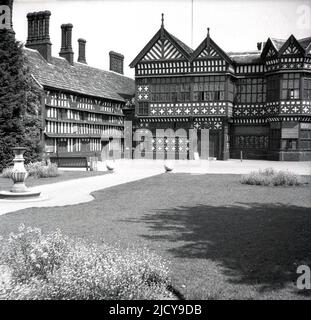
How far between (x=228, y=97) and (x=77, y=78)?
1314 cm

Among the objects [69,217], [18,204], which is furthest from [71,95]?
[69,217]

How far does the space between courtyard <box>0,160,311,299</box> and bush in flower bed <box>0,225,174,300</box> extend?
1.98ft

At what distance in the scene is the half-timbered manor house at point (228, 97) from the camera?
33.5 meters

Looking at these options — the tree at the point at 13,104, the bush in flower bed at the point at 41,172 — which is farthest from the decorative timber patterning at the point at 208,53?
the bush in flower bed at the point at 41,172

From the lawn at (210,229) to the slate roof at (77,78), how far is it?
18.3m

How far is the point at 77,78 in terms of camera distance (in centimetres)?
3697

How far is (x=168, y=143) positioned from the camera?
122 feet

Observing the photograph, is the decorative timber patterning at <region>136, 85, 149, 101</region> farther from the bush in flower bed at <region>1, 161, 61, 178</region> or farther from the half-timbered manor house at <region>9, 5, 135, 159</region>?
the bush in flower bed at <region>1, 161, 61, 178</region>

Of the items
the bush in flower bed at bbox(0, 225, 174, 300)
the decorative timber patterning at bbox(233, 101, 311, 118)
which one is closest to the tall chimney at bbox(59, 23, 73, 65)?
the decorative timber patterning at bbox(233, 101, 311, 118)

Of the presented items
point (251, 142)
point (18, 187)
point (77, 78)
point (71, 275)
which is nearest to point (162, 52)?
point (77, 78)

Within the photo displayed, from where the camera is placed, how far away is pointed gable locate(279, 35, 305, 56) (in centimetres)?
3276

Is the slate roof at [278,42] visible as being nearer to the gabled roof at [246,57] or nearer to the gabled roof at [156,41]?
the gabled roof at [246,57]

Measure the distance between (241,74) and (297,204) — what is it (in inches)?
1007

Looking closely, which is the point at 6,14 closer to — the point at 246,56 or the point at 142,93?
the point at 142,93
